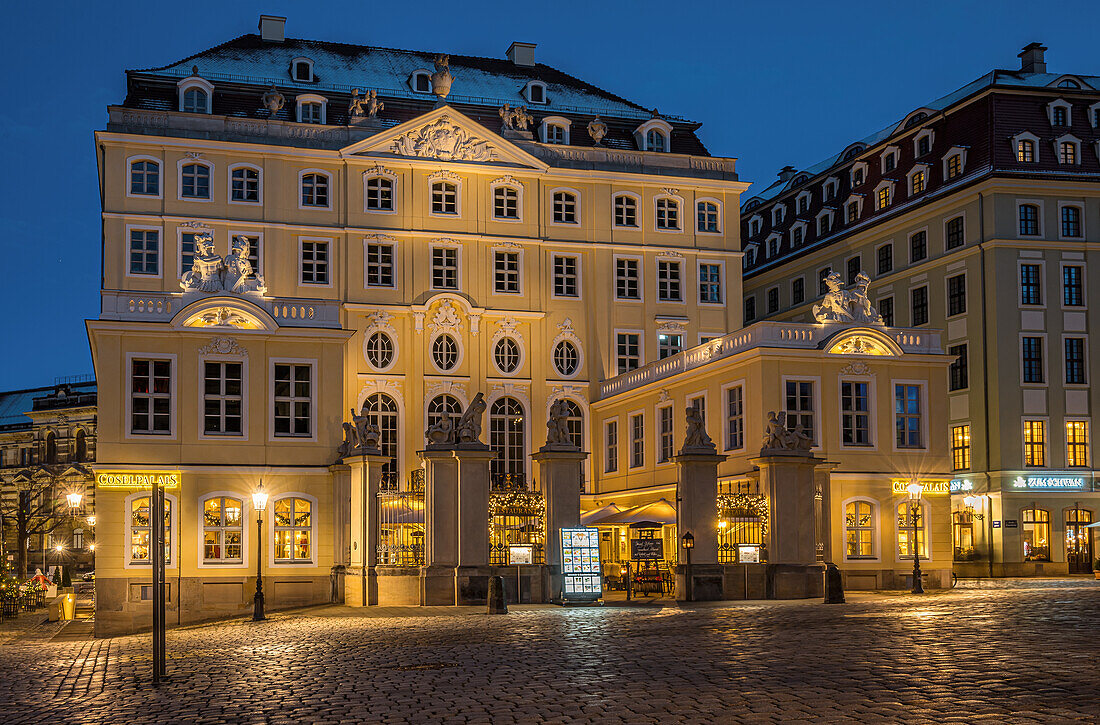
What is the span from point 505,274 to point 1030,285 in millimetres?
22831

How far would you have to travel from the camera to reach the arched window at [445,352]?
5481 cm

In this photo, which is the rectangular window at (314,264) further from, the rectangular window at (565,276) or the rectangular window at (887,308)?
the rectangular window at (887,308)

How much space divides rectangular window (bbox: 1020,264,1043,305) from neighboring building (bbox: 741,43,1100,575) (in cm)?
4

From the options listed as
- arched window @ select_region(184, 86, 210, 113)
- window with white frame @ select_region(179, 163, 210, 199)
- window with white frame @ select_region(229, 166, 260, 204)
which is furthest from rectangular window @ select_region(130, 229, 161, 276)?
arched window @ select_region(184, 86, 210, 113)

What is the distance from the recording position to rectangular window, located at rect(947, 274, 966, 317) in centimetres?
5909

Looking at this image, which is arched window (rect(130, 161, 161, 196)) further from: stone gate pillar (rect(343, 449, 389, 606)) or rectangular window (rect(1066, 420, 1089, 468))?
rectangular window (rect(1066, 420, 1089, 468))

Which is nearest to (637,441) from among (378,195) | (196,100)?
(378,195)

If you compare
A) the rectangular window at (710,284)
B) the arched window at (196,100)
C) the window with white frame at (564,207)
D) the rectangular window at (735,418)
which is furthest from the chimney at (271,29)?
the rectangular window at (735,418)

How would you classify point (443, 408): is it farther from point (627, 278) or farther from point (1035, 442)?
point (1035, 442)

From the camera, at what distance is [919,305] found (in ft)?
205

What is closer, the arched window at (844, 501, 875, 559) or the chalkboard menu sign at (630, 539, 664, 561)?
the chalkboard menu sign at (630, 539, 664, 561)

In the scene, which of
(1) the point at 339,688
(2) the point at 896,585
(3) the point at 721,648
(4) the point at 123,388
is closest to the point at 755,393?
(2) the point at 896,585

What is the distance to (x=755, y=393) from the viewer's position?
43469 mm

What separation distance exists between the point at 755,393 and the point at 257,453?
1618cm
